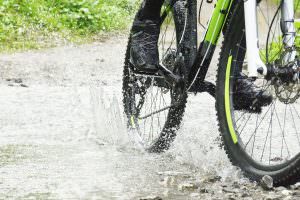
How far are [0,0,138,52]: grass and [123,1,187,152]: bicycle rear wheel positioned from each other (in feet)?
22.1

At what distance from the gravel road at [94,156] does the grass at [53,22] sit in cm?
352

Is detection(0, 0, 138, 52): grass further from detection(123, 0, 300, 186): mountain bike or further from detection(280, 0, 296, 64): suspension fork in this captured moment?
detection(280, 0, 296, 64): suspension fork

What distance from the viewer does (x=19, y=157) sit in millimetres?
5148

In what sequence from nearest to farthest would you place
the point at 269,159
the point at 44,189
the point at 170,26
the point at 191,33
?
the point at 44,189
the point at 269,159
the point at 191,33
the point at 170,26

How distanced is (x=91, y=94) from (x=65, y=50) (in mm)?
4275

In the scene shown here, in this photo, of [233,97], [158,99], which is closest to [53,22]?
[158,99]

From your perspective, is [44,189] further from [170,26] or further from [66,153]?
[170,26]

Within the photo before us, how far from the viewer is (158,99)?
5.54m

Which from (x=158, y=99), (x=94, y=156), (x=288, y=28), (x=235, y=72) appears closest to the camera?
(x=288, y=28)

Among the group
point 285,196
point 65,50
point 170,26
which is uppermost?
point 170,26

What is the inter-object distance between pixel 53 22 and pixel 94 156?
8.79 meters

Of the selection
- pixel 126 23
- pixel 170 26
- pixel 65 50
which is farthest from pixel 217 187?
pixel 126 23

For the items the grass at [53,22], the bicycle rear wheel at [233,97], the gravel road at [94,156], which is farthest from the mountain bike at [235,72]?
the grass at [53,22]

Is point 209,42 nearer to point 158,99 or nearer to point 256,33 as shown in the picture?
point 256,33
